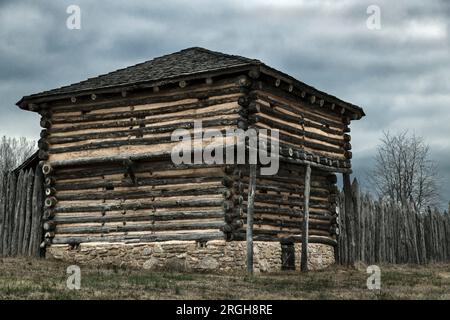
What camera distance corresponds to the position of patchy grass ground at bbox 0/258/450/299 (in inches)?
390

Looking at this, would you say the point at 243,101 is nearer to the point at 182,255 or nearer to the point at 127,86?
the point at 127,86

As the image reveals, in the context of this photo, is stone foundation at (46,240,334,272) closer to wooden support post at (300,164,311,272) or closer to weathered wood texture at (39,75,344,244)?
weathered wood texture at (39,75,344,244)

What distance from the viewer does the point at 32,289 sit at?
1008 cm

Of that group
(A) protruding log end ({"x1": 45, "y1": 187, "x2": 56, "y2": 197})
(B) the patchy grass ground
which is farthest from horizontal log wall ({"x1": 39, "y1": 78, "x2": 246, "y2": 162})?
(B) the patchy grass ground

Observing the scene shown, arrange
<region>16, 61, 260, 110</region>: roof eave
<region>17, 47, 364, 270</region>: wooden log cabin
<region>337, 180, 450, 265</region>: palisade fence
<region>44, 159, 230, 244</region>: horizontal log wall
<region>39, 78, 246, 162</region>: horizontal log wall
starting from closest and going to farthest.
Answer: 1. <region>16, 61, 260, 110</region>: roof eave
2. <region>17, 47, 364, 270</region>: wooden log cabin
3. <region>44, 159, 230, 244</region>: horizontal log wall
4. <region>39, 78, 246, 162</region>: horizontal log wall
5. <region>337, 180, 450, 265</region>: palisade fence

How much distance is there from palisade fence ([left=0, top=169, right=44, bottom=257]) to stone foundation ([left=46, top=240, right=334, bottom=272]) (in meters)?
1.01

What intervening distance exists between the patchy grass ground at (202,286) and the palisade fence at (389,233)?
489cm

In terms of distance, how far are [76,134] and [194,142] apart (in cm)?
426

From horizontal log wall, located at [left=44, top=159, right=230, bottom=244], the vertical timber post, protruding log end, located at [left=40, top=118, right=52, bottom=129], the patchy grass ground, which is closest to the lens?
the patchy grass ground

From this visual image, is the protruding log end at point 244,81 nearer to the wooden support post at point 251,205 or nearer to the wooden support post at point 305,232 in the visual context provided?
the wooden support post at point 251,205

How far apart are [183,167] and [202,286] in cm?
543

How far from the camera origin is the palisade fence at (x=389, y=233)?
68.0 ft

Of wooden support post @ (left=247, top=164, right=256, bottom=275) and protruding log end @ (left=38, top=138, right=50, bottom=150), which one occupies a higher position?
protruding log end @ (left=38, top=138, right=50, bottom=150)
